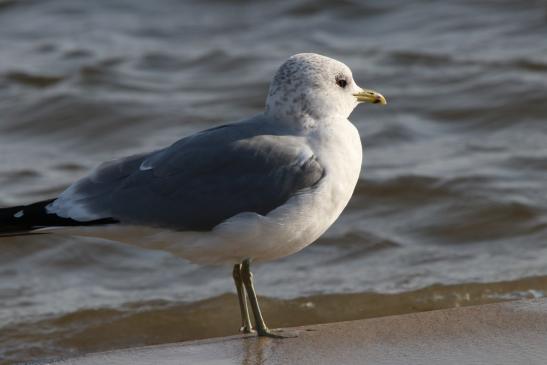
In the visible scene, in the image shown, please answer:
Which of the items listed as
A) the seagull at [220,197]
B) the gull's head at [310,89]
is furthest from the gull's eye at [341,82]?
the seagull at [220,197]

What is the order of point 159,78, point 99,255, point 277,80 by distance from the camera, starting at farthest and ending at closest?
1. point 159,78
2. point 99,255
3. point 277,80

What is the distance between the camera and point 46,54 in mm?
11461

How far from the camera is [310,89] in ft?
16.3

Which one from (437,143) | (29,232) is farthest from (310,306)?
(437,143)

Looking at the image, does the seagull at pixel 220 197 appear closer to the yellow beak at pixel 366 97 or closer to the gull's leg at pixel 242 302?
the gull's leg at pixel 242 302

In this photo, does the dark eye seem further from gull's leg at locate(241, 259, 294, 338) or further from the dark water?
the dark water

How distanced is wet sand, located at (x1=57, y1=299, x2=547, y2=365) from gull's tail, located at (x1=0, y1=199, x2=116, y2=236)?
0.55 metres

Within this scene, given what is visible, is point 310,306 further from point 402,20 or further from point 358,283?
point 402,20

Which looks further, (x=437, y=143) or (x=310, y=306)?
(x=437, y=143)

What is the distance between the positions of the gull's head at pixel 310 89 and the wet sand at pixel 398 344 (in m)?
0.96

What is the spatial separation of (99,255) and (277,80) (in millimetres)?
2650

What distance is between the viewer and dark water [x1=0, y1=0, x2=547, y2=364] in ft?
20.3

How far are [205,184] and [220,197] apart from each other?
0.09 m

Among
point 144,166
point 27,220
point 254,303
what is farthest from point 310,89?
point 27,220
